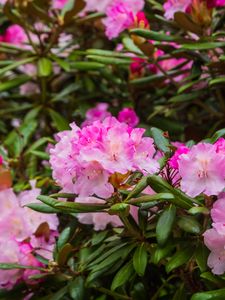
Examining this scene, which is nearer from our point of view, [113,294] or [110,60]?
[113,294]

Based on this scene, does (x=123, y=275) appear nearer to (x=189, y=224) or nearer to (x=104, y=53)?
(x=189, y=224)

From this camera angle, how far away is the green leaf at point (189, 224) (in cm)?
116

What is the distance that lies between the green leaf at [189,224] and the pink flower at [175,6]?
2.05 ft

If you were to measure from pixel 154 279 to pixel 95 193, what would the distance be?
499 mm

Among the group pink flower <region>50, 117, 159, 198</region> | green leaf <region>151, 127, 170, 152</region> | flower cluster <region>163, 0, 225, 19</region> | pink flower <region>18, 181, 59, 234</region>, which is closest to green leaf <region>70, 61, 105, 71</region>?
flower cluster <region>163, 0, 225, 19</region>

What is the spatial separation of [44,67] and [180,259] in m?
0.96

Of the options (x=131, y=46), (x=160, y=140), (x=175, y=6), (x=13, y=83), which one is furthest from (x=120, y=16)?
(x=160, y=140)

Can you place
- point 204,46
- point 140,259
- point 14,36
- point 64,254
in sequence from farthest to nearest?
point 14,36 < point 204,46 < point 64,254 < point 140,259

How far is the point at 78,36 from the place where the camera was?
7.32 feet

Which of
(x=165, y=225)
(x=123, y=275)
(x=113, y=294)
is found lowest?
(x=113, y=294)

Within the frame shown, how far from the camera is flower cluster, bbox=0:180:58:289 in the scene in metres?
1.37

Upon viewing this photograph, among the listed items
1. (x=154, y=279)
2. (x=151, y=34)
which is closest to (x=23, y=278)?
(x=154, y=279)

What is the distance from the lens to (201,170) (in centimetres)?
110

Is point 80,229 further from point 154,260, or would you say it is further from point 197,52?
point 197,52
